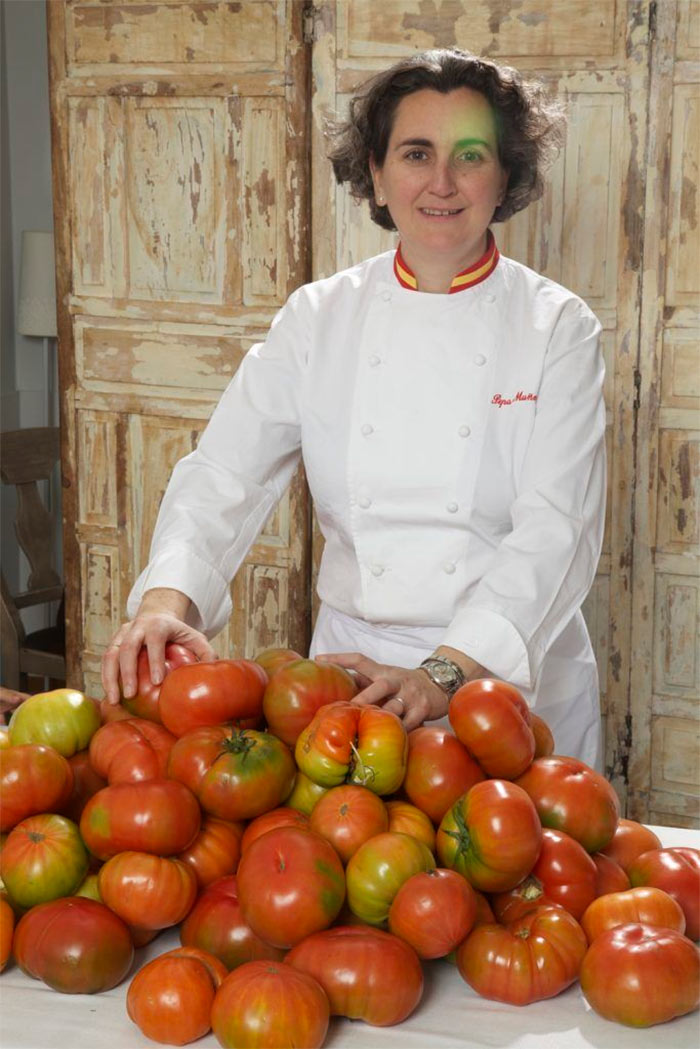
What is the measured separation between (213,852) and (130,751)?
134 mm

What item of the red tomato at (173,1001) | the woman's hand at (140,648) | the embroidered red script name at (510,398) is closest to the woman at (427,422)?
the embroidered red script name at (510,398)

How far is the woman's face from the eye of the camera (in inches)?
72.1

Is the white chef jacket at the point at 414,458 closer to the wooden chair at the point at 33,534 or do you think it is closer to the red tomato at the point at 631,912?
the red tomato at the point at 631,912

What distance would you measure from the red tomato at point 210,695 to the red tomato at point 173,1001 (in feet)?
0.86

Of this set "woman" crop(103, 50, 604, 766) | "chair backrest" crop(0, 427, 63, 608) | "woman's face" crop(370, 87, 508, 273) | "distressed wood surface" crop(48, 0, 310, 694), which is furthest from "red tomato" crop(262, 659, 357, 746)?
"chair backrest" crop(0, 427, 63, 608)

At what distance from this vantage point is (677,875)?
1157mm

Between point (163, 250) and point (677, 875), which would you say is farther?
point (163, 250)

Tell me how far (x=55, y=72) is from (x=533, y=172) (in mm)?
1775

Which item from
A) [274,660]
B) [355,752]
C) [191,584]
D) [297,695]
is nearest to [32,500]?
[191,584]

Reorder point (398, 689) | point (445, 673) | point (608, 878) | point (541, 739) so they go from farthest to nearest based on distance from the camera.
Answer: point (445, 673) < point (398, 689) < point (541, 739) < point (608, 878)

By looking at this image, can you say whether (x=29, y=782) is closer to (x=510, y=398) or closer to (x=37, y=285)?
(x=510, y=398)

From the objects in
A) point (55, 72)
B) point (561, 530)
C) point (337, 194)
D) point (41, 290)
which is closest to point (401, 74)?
point (561, 530)

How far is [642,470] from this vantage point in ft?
9.46

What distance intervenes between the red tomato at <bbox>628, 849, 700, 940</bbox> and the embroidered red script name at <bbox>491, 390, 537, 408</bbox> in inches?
31.6
